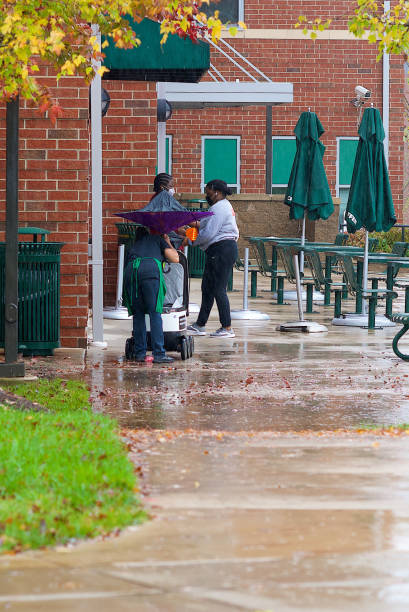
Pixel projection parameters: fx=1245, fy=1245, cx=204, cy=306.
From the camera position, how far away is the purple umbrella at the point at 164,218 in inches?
488

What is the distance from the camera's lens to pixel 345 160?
32.8m

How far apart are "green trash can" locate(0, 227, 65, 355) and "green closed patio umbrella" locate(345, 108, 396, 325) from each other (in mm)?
5914

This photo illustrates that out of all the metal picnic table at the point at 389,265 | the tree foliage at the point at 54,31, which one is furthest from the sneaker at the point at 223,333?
the tree foliage at the point at 54,31

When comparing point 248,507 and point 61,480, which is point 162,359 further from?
point 248,507

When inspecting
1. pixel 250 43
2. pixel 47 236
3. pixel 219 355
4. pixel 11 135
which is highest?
pixel 250 43

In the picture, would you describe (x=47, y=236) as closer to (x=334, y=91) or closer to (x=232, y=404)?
(x=232, y=404)

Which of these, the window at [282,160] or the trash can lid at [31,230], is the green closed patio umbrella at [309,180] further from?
the window at [282,160]

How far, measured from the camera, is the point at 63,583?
4.99 m

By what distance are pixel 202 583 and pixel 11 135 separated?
6.48 metres

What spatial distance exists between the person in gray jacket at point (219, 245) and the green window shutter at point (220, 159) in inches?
659

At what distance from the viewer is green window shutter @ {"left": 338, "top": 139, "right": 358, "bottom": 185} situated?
108 ft

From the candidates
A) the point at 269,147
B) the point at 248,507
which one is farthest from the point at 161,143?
the point at 248,507

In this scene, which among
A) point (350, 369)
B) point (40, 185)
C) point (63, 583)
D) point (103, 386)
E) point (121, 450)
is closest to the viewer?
point (63, 583)

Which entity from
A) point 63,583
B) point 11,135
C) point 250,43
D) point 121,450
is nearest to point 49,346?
point 11,135
